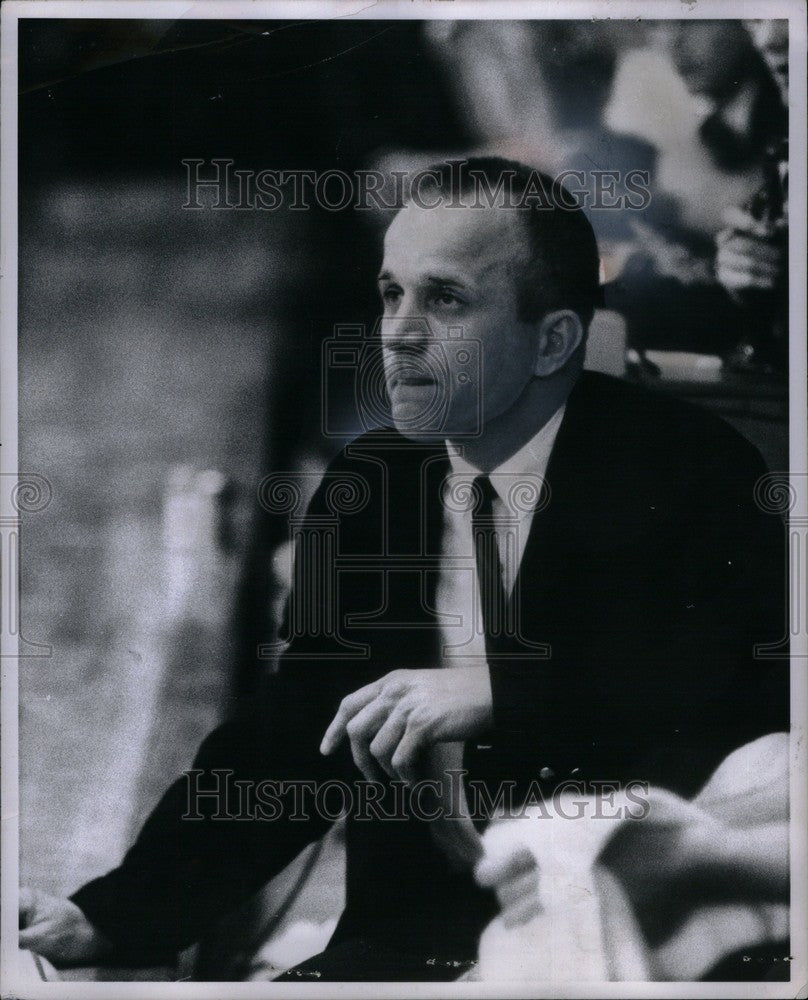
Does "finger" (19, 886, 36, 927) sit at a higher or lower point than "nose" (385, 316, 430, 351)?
lower

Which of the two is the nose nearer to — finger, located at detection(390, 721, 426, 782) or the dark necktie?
the dark necktie

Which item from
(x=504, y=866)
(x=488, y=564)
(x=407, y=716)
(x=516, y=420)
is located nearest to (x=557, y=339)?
(x=516, y=420)

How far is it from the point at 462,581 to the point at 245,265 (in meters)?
0.97

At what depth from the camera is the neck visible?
2.96 metres

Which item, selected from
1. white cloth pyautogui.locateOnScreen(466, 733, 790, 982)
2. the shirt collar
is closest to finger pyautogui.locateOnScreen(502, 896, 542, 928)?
white cloth pyautogui.locateOnScreen(466, 733, 790, 982)

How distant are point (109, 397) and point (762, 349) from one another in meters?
1.66

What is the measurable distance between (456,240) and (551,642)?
104 cm

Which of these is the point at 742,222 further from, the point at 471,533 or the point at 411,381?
the point at 471,533

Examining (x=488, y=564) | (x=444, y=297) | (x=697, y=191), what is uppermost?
(x=697, y=191)

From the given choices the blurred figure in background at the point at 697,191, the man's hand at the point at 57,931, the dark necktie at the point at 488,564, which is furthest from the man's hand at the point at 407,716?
the blurred figure in background at the point at 697,191

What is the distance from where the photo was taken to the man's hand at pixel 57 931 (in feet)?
9.78

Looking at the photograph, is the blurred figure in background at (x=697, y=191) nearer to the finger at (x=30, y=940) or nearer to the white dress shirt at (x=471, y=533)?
the white dress shirt at (x=471, y=533)

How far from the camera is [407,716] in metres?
2.95

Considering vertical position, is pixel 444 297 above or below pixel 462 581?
above
